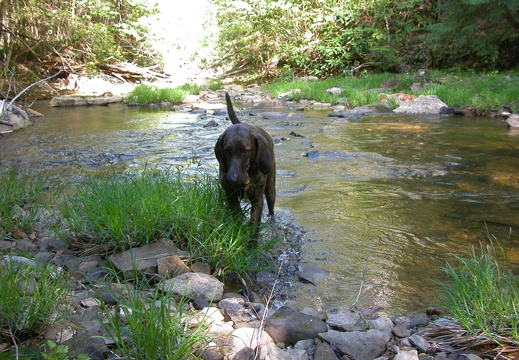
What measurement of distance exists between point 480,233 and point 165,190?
311cm

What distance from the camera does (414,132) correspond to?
10.0m

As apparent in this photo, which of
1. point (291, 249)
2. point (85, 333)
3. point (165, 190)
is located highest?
point (165, 190)

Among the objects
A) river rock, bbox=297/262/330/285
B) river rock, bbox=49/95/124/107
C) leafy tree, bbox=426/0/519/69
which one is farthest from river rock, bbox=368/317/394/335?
river rock, bbox=49/95/124/107

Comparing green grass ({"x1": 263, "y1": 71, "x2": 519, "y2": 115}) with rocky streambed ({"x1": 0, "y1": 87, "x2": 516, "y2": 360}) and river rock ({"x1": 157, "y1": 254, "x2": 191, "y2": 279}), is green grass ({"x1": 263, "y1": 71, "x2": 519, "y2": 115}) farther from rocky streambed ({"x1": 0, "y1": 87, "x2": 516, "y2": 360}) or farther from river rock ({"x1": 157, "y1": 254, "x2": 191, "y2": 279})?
river rock ({"x1": 157, "y1": 254, "x2": 191, "y2": 279})

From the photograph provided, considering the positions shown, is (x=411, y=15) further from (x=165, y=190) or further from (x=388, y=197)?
(x=165, y=190)

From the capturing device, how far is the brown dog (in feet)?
11.8

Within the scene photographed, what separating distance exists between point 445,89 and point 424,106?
1272 mm

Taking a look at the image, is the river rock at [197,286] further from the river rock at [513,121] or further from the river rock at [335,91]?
the river rock at [335,91]

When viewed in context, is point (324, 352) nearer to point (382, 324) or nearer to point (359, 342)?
point (359, 342)

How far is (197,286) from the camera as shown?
2.97m

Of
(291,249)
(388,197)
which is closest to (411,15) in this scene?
(388,197)

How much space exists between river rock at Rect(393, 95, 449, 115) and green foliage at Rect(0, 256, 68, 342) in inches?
458

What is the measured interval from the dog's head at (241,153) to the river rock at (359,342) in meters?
1.41

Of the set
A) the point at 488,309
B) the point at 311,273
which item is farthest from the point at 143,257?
the point at 488,309
